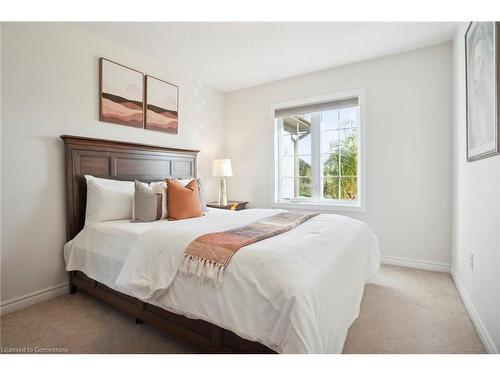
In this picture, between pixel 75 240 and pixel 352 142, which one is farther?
pixel 352 142

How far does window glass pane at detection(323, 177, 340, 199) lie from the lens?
3.55 meters

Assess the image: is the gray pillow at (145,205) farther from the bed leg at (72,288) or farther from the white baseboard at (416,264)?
the white baseboard at (416,264)

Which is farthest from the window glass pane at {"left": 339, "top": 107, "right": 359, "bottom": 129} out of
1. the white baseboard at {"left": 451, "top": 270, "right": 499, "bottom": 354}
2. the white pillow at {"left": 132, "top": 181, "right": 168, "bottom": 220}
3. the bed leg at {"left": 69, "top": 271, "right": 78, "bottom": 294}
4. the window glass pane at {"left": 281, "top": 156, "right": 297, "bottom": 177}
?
the bed leg at {"left": 69, "top": 271, "right": 78, "bottom": 294}

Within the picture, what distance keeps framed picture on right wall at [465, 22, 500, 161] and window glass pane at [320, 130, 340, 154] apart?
Result: 5.20 feet

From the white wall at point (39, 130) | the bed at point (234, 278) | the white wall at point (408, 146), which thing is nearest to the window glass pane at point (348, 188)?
the white wall at point (408, 146)

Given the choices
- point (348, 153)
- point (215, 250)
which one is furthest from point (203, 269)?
point (348, 153)

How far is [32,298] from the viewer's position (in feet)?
7.22

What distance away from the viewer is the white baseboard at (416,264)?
112 inches

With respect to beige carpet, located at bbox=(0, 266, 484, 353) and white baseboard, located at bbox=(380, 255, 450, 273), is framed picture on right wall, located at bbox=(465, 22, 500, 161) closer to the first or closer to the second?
beige carpet, located at bbox=(0, 266, 484, 353)

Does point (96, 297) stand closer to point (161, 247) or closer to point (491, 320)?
point (161, 247)

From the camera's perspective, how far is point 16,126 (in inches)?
82.5

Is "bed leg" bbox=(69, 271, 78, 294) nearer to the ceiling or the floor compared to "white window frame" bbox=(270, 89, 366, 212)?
nearer to the floor
